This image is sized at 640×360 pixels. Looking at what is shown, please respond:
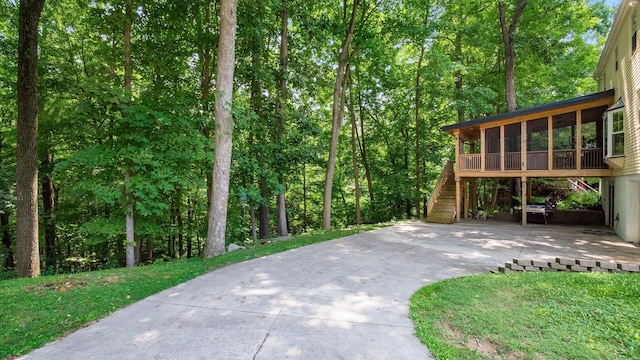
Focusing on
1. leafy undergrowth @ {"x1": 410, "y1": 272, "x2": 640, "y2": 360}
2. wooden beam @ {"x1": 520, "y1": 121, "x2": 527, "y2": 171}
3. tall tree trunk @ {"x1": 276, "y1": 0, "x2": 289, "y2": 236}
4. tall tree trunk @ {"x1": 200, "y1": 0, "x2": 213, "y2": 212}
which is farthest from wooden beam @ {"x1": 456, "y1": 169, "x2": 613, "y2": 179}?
tall tree trunk @ {"x1": 200, "y1": 0, "x2": 213, "y2": 212}

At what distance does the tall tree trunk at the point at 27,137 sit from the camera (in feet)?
20.2

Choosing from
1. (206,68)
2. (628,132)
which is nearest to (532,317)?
(628,132)

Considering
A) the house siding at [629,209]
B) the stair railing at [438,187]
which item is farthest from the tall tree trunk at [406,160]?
the house siding at [629,209]

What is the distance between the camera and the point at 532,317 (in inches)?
140

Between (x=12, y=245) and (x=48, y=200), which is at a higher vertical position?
(x=48, y=200)

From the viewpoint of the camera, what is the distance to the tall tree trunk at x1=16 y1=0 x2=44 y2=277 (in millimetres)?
6145

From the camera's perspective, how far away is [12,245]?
1323 cm

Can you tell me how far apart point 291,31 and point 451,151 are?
12387mm

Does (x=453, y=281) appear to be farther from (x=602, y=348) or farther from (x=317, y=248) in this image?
(x=317, y=248)

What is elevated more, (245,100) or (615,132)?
(245,100)

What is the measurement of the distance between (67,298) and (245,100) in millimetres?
10190

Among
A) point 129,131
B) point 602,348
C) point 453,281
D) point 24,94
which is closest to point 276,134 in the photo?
point 129,131

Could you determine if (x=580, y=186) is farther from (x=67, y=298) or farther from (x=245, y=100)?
(x=67, y=298)

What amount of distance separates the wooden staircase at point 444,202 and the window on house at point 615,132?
534 cm
